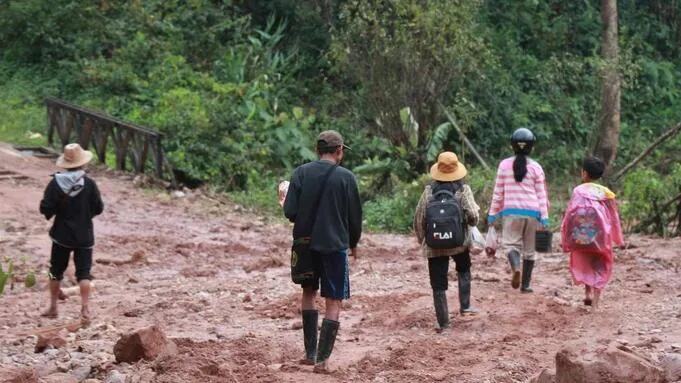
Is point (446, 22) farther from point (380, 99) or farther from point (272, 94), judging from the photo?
point (272, 94)

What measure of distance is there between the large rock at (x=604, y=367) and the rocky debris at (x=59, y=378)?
292 cm

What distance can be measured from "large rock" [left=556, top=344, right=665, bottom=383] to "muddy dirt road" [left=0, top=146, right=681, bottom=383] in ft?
3.25

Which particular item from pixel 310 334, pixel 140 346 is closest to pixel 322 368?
pixel 310 334

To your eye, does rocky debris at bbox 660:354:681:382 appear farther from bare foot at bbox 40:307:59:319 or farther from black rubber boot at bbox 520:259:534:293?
bare foot at bbox 40:307:59:319

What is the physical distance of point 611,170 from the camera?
23844 mm

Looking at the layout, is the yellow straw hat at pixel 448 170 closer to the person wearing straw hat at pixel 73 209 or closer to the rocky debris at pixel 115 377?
the person wearing straw hat at pixel 73 209

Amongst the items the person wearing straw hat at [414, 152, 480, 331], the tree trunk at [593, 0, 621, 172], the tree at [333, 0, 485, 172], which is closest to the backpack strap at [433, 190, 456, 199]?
the person wearing straw hat at [414, 152, 480, 331]

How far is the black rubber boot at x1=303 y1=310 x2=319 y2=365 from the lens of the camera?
7562 millimetres

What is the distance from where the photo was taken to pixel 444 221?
8734 mm

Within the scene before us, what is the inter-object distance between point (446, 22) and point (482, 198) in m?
5.34

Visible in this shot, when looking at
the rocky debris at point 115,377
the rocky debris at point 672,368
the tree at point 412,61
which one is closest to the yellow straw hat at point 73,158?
the rocky debris at point 115,377

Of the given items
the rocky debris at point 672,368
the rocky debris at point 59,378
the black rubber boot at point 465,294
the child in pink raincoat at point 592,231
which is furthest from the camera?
the child in pink raincoat at point 592,231

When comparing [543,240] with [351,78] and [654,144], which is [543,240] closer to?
[654,144]

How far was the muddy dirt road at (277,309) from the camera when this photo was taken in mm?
7516
